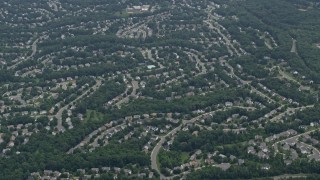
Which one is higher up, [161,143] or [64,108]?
[161,143]

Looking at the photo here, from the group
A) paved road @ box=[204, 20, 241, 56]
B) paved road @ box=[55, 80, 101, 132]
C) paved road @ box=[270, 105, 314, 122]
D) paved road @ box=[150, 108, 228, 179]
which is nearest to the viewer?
paved road @ box=[150, 108, 228, 179]

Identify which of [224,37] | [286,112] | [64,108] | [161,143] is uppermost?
[161,143]

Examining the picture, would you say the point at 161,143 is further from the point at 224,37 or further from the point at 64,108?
the point at 224,37

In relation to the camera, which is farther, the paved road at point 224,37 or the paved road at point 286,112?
the paved road at point 224,37

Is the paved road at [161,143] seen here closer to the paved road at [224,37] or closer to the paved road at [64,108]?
the paved road at [64,108]

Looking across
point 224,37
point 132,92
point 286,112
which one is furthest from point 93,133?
point 224,37

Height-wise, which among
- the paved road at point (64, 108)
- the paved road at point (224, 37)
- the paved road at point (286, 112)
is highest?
the paved road at point (64, 108)

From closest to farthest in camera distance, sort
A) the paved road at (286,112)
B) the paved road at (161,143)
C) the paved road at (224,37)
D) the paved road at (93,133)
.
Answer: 1. the paved road at (161,143)
2. the paved road at (93,133)
3. the paved road at (286,112)
4. the paved road at (224,37)

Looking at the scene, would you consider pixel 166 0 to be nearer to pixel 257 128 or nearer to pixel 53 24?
pixel 53 24

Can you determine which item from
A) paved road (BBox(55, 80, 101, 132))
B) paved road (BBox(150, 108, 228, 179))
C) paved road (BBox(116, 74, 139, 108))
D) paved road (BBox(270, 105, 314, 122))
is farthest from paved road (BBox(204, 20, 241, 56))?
paved road (BBox(55, 80, 101, 132))

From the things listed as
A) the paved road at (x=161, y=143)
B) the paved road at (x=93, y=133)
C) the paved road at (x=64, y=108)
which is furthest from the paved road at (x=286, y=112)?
the paved road at (x=64, y=108)

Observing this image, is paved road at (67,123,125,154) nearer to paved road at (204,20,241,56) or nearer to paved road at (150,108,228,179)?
paved road at (150,108,228,179)
